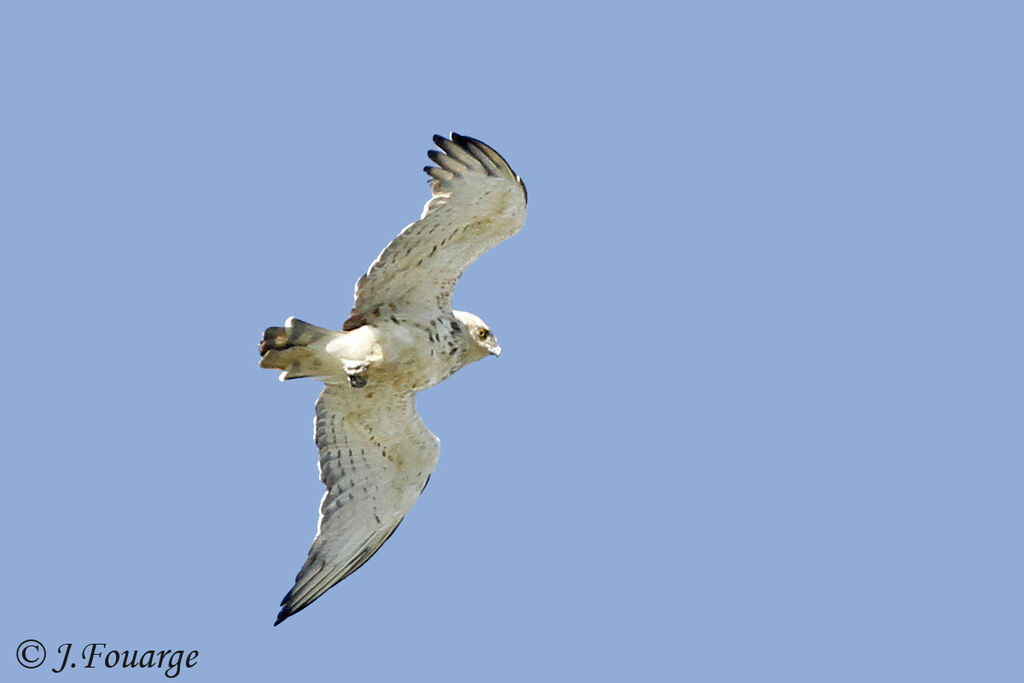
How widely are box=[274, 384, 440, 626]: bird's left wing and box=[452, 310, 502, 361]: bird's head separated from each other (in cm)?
68

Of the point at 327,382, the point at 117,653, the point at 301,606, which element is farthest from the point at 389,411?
the point at 117,653

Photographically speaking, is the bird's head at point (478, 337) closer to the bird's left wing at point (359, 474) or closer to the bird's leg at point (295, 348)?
the bird's left wing at point (359, 474)

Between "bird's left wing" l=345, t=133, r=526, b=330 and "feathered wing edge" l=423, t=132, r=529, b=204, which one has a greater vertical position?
"feathered wing edge" l=423, t=132, r=529, b=204

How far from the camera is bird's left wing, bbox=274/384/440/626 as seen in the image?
12.8 meters

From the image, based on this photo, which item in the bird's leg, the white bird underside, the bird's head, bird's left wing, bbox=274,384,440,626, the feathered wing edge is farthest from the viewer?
bird's left wing, bbox=274,384,440,626

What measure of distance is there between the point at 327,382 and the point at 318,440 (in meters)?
0.64

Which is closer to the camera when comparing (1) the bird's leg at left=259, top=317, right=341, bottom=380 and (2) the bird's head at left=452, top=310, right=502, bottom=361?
(1) the bird's leg at left=259, top=317, right=341, bottom=380

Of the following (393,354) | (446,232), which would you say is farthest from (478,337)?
(446,232)

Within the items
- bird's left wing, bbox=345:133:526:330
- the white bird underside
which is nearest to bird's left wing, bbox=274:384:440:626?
the white bird underside

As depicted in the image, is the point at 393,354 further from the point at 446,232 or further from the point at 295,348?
the point at 446,232

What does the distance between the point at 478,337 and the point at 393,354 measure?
0.76 metres

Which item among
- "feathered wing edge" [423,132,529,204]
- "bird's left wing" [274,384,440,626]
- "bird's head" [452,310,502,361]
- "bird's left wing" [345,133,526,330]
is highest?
"feathered wing edge" [423,132,529,204]

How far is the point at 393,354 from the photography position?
12.1 m

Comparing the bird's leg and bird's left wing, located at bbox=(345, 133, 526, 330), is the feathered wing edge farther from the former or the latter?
the bird's leg
